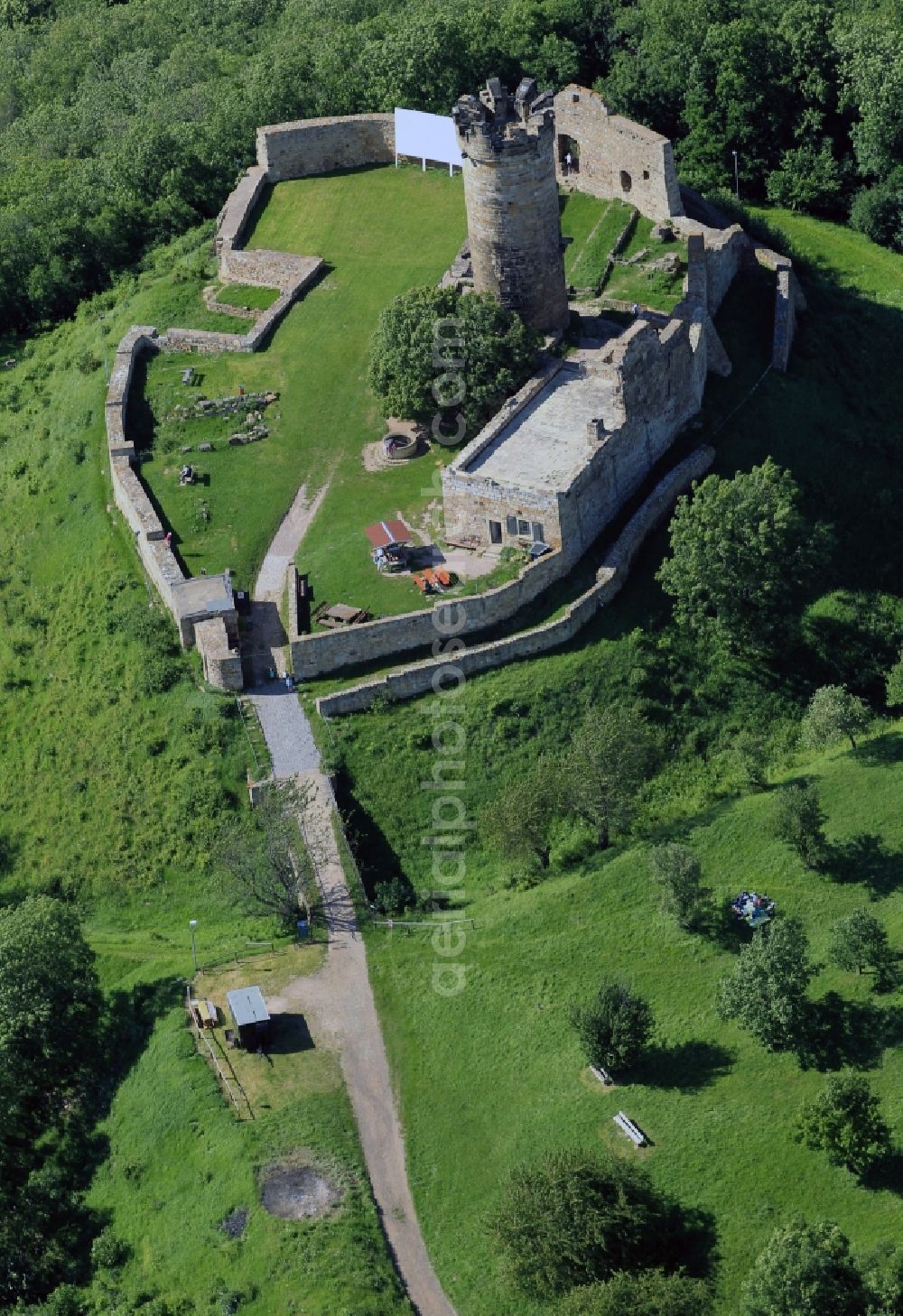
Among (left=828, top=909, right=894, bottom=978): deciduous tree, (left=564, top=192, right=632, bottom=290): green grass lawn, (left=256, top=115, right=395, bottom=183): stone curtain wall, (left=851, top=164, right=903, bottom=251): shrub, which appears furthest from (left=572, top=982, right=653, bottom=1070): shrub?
(left=851, top=164, right=903, bottom=251): shrub

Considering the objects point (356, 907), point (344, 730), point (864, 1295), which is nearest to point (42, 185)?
point (344, 730)

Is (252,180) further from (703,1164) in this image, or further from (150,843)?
(703,1164)

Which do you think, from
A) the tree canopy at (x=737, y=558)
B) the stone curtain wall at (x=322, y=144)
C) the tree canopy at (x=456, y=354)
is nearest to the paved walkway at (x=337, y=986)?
the tree canopy at (x=456, y=354)

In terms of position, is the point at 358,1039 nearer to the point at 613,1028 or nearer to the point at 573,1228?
the point at 613,1028

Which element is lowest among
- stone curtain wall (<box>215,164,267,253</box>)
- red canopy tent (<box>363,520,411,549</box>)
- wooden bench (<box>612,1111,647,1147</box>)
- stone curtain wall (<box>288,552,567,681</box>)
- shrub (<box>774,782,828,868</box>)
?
wooden bench (<box>612,1111,647,1147</box>)

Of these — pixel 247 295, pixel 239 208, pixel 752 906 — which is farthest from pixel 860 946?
pixel 239 208

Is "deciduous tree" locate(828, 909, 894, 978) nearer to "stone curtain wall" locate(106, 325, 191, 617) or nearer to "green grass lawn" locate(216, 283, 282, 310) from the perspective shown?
"stone curtain wall" locate(106, 325, 191, 617)

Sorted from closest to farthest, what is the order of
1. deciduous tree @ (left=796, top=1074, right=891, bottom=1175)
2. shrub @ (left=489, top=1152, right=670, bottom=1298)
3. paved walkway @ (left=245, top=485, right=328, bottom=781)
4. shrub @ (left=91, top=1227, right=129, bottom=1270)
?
shrub @ (left=489, top=1152, right=670, bottom=1298) → deciduous tree @ (left=796, top=1074, right=891, bottom=1175) → shrub @ (left=91, top=1227, right=129, bottom=1270) → paved walkway @ (left=245, top=485, right=328, bottom=781)
